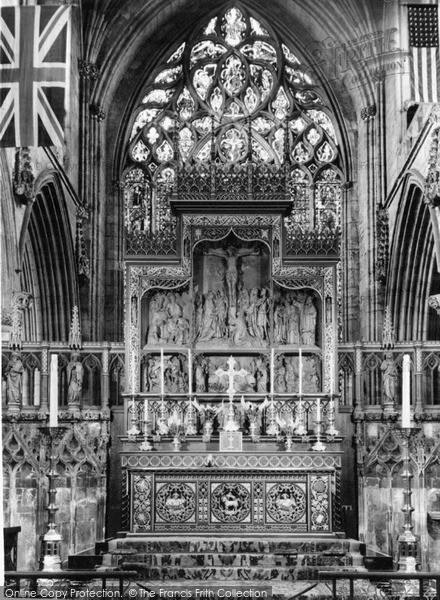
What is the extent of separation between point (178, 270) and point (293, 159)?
9.24 metres

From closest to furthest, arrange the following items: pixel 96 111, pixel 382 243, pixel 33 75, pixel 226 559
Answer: pixel 33 75
pixel 226 559
pixel 382 243
pixel 96 111

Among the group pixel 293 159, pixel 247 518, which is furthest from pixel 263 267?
pixel 293 159

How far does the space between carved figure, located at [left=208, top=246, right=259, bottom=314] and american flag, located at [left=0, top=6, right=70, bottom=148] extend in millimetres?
8130

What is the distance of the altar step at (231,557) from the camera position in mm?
14344

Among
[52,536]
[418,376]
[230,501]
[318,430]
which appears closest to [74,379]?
[230,501]

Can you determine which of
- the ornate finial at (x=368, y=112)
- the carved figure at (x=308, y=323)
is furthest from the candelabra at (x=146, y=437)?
the ornate finial at (x=368, y=112)

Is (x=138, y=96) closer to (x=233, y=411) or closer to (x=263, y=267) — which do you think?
(x=263, y=267)

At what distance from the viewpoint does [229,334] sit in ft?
60.1

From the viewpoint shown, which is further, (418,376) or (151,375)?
(418,376)

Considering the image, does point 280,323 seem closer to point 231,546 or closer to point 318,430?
point 318,430

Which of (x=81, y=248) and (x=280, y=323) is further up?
(x=81, y=248)

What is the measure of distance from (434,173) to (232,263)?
142 inches

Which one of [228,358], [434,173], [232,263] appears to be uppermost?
[434,173]

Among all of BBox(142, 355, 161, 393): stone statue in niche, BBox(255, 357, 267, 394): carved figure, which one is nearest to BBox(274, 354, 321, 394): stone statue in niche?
BBox(255, 357, 267, 394): carved figure
